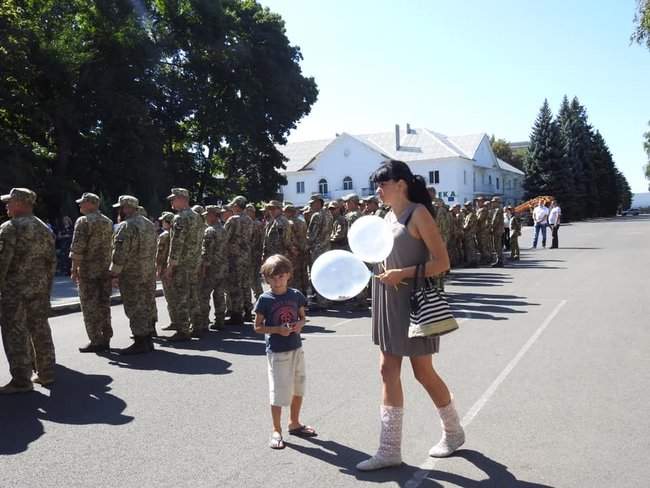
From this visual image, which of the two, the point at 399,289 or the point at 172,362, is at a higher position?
the point at 399,289

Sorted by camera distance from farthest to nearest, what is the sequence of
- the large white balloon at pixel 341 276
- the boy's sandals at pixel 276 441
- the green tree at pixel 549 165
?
the green tree at pixel 549 165
the boy's sandals at pixel 276 441
the large white balloon at pixel 341 276

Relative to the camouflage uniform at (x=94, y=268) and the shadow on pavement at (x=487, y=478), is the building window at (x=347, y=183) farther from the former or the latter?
the shadow on pavement at (x=487, y=478)

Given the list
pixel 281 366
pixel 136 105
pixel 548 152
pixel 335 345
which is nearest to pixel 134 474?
pixel 281 366

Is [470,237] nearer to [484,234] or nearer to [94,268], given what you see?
[484,234]

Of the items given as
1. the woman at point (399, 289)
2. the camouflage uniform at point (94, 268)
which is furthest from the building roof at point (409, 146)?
the woman at point (399, 289)

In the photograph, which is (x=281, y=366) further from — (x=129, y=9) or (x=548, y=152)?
(x=548, y=152)

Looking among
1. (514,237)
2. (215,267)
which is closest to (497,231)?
(514,237)

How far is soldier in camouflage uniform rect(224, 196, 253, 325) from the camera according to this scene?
10906 millimetres

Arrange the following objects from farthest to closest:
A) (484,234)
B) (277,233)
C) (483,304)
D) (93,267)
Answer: (484,234) < (483,304) < (277,233) < (93,267)

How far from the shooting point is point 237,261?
10.9 meters

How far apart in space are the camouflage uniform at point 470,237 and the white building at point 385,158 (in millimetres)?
51829

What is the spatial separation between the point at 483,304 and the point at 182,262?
A: 5755mm

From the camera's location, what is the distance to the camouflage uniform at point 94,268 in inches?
336

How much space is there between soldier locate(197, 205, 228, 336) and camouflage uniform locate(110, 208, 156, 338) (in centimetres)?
140
